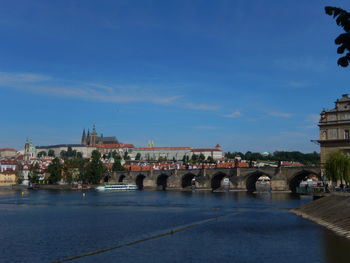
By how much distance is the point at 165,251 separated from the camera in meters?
26.6

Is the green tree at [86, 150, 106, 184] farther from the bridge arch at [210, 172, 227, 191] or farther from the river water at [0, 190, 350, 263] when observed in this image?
the river water at [0, 190, 350, 263]

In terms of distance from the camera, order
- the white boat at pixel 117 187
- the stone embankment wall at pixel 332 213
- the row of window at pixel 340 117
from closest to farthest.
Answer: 1. the stone embankment wall at pixel 332 213
2. the row of window at pixel 340 117
3. the white boat at pixel 117 187

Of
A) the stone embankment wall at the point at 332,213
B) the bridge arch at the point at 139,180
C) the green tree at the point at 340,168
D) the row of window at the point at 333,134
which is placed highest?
the row of window at the point at 333,134

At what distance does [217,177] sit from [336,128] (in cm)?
4463

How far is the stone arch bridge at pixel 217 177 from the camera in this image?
90875 mm

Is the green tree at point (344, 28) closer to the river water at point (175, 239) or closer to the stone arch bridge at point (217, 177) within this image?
the river water at point (175, 239)

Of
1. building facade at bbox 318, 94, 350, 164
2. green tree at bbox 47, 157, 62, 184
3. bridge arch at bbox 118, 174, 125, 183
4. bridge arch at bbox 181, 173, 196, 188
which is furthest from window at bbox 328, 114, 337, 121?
green tree at bbox 47, 157, 62, 184

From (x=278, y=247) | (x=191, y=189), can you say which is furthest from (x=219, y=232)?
(x=191, y=189)

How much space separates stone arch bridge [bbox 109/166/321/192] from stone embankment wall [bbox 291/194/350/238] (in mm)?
37541

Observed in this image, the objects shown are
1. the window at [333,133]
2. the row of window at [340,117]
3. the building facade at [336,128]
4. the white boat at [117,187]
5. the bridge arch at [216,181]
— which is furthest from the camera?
the white boat at [117,187]

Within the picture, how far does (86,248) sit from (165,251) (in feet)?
17.4

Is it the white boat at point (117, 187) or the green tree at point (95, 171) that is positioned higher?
the green tree at point (95, 171)

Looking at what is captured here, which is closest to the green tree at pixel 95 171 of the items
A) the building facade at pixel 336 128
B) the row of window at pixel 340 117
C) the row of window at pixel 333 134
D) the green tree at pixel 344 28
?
the building facade at pixel 336 128

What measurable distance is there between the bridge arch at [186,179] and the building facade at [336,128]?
49937 millimetres
